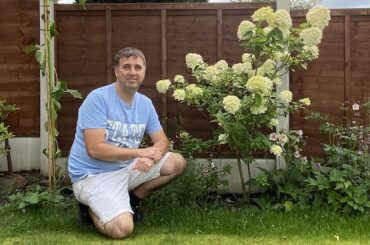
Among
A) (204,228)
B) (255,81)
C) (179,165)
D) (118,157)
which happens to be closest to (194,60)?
(255,81)

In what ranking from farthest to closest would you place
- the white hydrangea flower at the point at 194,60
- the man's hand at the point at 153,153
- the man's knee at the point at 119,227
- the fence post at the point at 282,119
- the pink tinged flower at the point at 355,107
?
the fence post at the point at 282,119, the pink tinged flower at the point at 355,107, the white hydrangea flower at the point at 194,60, the man's hand at the point at 153,153, the man's knee at the point at 119,227

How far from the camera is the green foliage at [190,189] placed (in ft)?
15.0

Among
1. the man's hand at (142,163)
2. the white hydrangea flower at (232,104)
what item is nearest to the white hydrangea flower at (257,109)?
the white hydrangea flower at (232,104)

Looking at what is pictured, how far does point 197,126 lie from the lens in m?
5.30

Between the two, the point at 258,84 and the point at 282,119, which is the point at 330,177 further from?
the point at 258,84

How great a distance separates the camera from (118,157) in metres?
3.89

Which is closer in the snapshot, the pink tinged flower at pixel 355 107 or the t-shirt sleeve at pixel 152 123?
the t-shirt sleeve at pixel 152 123

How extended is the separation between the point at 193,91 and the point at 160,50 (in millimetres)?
1007

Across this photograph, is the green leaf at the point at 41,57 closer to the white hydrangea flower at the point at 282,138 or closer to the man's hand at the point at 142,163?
the man's hand at the point at 142,163

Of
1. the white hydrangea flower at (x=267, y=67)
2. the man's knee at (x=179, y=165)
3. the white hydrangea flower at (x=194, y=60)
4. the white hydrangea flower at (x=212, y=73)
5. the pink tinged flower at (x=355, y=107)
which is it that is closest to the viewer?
the man's knee at (x=179, y=165)

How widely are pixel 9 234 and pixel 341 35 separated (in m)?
3.56

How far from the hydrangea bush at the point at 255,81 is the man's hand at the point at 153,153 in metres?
0.56

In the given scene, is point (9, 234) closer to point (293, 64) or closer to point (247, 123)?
point (247, 123)

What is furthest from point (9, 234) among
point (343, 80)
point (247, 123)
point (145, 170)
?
point (343, 80)
